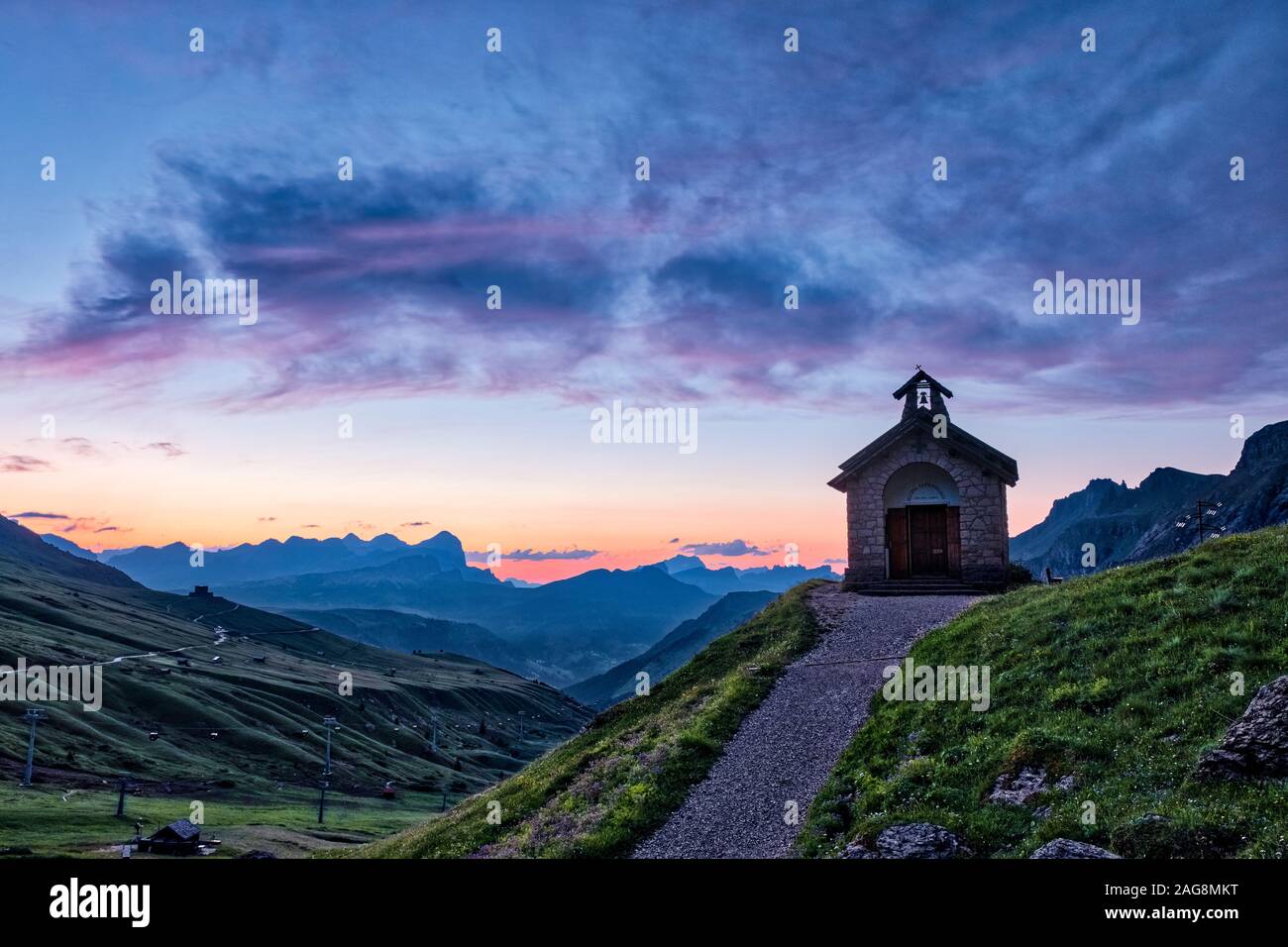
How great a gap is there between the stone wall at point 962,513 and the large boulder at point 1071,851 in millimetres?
30481

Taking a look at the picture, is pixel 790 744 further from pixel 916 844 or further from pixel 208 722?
pixel 208 722

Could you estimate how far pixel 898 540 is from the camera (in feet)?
149

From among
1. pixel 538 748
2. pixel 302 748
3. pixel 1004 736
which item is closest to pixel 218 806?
pixel 302 748

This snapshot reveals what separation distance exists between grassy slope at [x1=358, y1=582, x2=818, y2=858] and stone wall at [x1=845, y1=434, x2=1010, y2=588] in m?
9.83

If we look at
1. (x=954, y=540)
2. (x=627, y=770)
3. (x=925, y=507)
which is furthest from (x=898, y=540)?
(x=627, y=770)

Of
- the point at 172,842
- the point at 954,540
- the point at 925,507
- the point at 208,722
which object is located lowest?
the point at 208,722

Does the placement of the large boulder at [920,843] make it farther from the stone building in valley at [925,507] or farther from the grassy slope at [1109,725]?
the stone building in valley at [925,507]

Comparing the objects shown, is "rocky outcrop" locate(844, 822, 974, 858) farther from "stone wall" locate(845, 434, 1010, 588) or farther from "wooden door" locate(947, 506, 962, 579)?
"wooden door" locate(947, 506, 962, 579)

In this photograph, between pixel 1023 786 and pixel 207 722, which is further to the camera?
pixel 207 722

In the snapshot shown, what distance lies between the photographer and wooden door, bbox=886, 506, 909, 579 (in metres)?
45.1

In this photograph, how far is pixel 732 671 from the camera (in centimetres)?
3186

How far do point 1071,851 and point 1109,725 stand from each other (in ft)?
20.5
